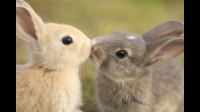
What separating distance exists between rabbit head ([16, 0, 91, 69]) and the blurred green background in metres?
1.80

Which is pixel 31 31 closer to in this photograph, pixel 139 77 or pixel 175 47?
pixel 139 77

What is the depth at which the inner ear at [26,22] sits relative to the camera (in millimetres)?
3220

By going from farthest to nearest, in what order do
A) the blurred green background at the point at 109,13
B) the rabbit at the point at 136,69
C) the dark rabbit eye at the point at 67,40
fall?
the blurred green background at the point at 109,13 → the rabbit at the point at 136,69 → the dark rabbit eye at the point at 67,40

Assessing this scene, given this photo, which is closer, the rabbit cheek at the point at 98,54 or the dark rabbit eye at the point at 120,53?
the rabbit cheek at the point at 98,54

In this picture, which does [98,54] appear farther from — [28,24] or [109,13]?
[109,13]

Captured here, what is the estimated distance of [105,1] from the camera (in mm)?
6918

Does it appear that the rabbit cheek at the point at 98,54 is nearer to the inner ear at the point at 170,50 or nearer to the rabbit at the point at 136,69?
the rabbit at the point at 136,69

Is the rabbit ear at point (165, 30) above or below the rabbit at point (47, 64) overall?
above

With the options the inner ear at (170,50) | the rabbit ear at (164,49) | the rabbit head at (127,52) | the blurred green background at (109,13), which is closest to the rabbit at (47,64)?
the rabbit head at (127,52)

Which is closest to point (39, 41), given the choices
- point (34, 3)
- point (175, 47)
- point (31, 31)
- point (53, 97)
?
point (31, 31)

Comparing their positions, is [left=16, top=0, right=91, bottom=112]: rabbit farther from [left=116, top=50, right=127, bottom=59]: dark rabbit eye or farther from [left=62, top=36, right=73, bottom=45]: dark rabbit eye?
[left=116, top=50, right=127, bottom=59]: dark rabbit eye

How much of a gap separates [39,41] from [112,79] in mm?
961

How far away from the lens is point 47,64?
329 cm

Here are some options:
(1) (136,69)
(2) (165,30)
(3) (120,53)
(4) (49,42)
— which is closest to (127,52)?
(3) (120,53)
